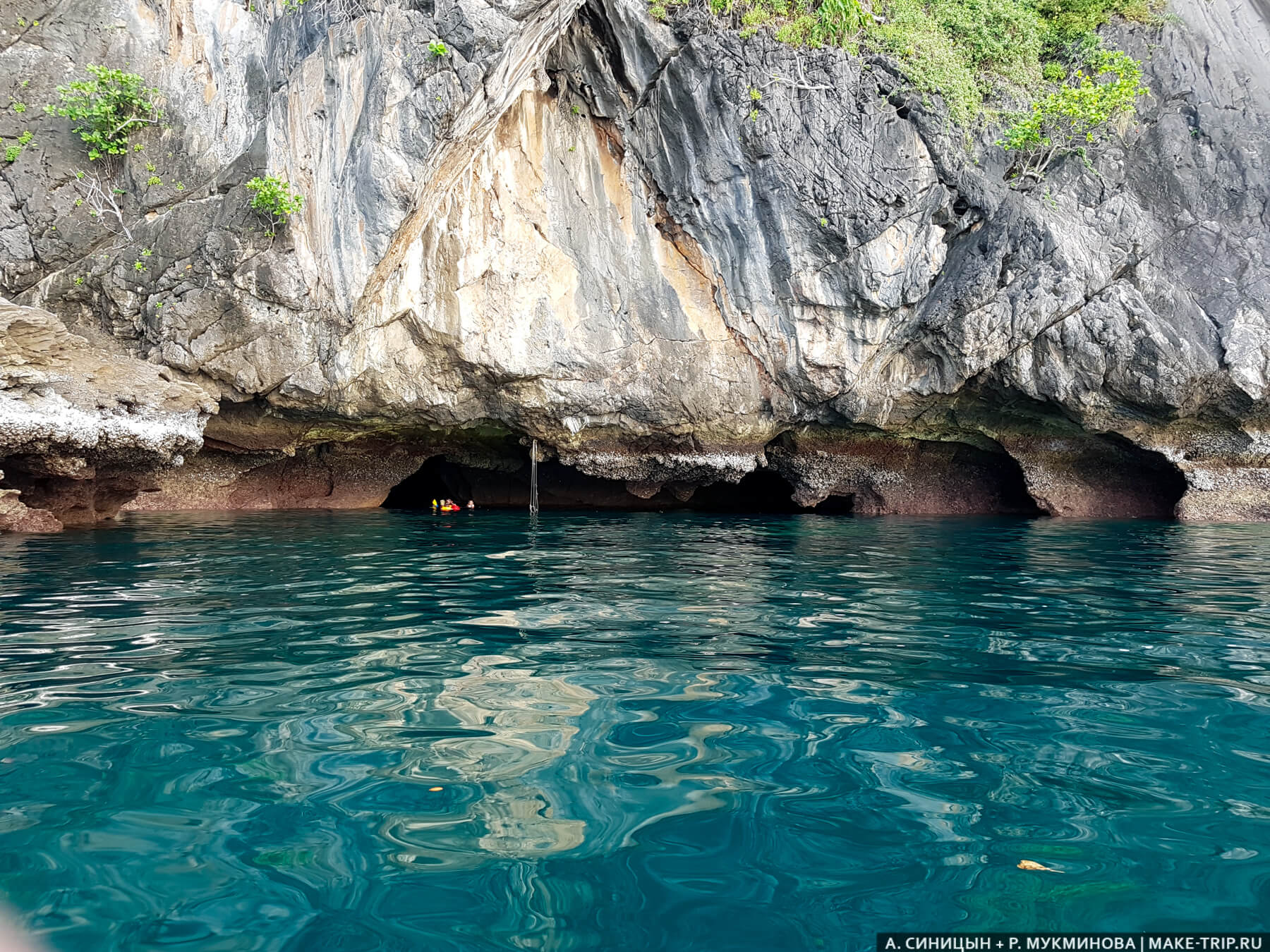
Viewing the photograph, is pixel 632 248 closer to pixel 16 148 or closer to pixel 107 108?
pixel 107 108

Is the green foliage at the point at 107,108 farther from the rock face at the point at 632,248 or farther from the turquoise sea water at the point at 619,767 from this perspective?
the turquoise sea water at the point at 619,767

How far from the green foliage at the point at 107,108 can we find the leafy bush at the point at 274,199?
2630 mm

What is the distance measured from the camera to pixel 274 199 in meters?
11.6

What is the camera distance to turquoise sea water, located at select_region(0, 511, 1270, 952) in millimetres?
2123

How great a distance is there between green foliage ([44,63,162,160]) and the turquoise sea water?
357 inches

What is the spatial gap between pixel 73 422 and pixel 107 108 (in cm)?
557

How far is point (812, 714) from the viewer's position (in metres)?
3.64

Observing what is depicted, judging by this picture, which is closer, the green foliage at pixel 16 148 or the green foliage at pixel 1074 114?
the green foliage at pixel 16 148

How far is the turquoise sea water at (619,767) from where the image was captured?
2.12 m

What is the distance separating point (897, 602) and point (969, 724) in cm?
298

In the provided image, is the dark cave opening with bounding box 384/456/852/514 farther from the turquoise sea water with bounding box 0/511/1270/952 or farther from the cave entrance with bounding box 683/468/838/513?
the turquoise sea water with bounding box 0/511/1270/952

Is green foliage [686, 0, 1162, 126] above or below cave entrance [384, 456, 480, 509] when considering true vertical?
above

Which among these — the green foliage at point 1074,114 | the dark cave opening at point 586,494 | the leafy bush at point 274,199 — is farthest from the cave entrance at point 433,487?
the green foliage at point 1074,114

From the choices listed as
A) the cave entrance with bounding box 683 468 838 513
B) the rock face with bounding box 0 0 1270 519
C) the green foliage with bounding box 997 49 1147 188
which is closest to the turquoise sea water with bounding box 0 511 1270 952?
the rock face with bounding box 0 0 1270 519
